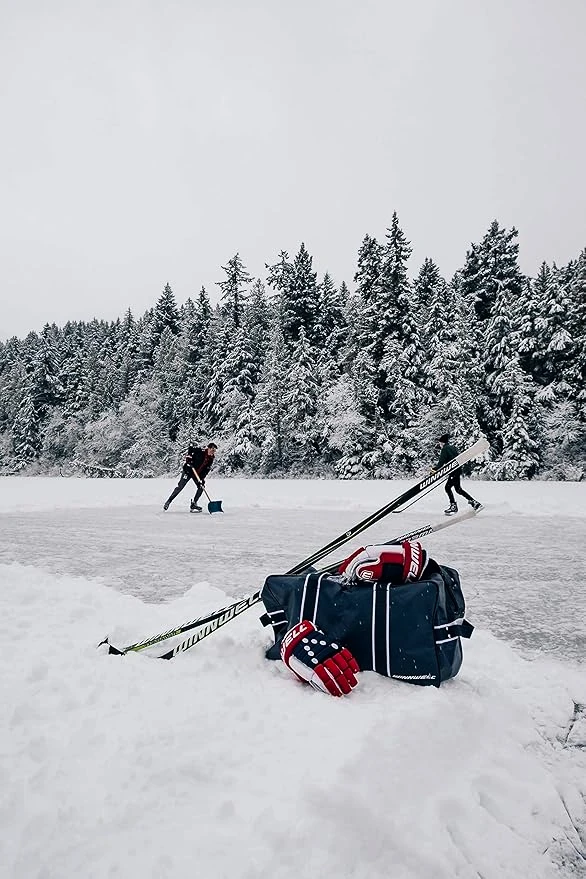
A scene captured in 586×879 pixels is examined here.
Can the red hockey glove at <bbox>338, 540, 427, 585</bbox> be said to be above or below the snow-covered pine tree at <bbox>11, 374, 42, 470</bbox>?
below

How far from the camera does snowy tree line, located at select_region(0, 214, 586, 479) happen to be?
27719 millimetres

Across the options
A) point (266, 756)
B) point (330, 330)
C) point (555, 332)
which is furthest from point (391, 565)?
point (330, 330)

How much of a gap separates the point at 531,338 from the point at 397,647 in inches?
1157

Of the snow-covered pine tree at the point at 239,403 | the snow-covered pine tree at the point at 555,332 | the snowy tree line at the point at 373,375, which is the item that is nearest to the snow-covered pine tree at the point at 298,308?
the snowy tree line at the point at 373,375

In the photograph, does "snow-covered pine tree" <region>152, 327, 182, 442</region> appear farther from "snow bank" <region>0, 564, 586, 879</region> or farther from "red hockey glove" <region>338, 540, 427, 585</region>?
"snow bank" <region>0, 564, 586, 879</region>

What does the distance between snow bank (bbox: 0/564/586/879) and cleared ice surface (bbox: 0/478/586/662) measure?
129 centimetres

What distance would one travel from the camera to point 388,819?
68.5 inches

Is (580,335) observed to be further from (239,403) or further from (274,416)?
(239,403)

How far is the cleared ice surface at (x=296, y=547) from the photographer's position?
451 cm

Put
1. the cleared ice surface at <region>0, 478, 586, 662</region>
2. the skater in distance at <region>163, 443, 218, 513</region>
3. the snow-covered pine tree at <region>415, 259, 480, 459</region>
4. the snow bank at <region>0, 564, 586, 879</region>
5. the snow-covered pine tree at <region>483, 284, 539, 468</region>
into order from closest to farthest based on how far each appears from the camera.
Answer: the snow bank at <region>0, 564, 586, 879</region>, the cleared ice surface at <region>0, 478, 586, 662</region>, the skater in distance at <region>163, 443, 218, 513</region>, the snow-covered pine tree at <region>483, 284, 539, 468</region>, the snow-covered pine tree at <region>415, 259, 480, 459</region>

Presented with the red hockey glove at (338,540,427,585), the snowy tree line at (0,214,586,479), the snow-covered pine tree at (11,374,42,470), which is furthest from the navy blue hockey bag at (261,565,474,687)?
the snow-covered pine tree at (11,374,42,470)

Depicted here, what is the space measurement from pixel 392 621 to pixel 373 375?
26.8 metres

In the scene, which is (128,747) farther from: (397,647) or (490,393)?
(490,393)

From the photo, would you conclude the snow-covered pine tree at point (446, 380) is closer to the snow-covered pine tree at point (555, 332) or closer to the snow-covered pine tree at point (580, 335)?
the snow-covered pine tree at point (555, 332)
